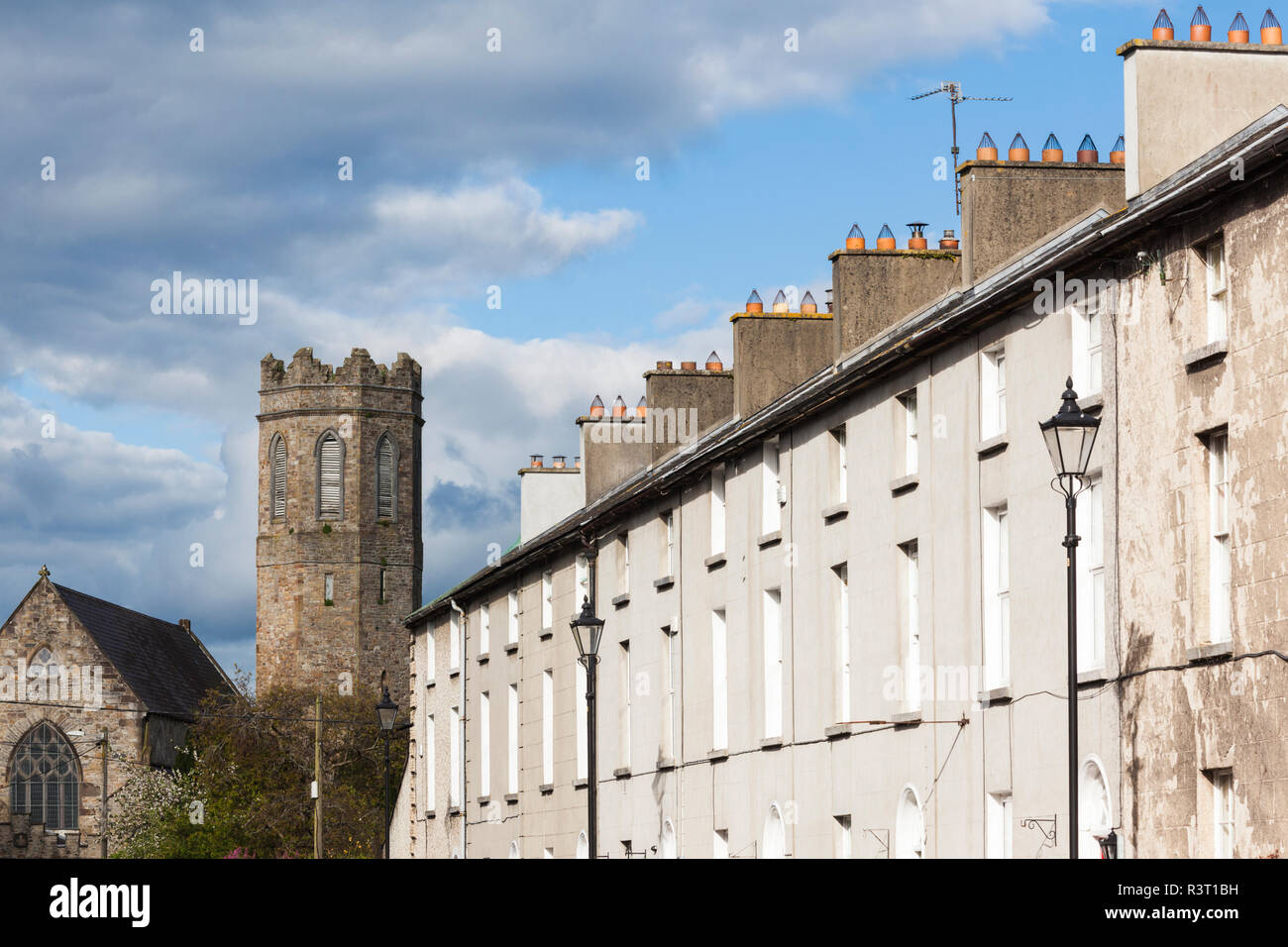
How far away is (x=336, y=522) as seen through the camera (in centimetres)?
10475

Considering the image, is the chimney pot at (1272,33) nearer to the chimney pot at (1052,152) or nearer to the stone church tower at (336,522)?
the chimney pot at (1052,152)

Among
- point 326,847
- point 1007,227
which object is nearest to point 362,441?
point 326,847

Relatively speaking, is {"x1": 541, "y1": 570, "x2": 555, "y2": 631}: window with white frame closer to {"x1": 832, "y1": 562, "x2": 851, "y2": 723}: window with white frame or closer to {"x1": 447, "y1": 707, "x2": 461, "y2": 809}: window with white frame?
{"x1": 447, "y1": 707, "x2": 461, "y2": 809}: window with white frame

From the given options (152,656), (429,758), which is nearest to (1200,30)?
(429,758)

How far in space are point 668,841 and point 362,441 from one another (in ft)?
248

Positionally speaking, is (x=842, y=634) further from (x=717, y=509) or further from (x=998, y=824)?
(x=717, y=509)

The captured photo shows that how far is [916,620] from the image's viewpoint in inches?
923

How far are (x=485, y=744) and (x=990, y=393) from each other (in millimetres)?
25668

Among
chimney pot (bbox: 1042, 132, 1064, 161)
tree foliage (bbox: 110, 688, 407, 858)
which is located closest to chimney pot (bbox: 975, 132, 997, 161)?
chimney pot (bbox: 1042, 132, 1064, 161)

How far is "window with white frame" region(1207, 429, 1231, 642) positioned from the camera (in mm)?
17000

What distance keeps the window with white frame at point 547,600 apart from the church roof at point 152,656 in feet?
176

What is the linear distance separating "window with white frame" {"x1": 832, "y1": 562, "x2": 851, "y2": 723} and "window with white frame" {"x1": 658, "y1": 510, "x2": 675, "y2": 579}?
7.75m
